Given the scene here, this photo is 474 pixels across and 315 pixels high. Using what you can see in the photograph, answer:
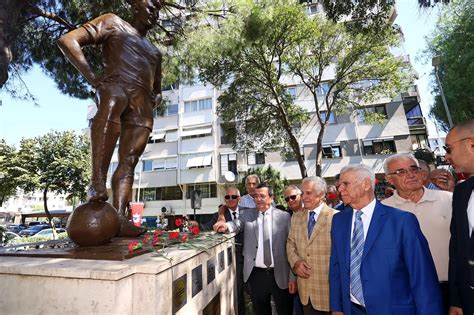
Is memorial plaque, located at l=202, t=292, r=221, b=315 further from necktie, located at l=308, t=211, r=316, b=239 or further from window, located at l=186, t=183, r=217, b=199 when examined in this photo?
window, located at l=186, t=183, r=217, b=199

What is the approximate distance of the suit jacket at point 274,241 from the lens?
3190 millimetres

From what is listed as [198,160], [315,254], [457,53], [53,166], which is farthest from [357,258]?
[198,160]

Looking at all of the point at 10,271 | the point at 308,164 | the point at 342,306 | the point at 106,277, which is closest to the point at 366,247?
the point at 342,306

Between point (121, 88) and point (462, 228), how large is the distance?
297 centimetres

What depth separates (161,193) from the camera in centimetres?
2611

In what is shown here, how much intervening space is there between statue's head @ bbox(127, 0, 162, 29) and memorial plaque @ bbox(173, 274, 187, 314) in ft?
8.99

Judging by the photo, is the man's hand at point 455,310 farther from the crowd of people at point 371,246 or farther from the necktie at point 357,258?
the necktie at point 357,258

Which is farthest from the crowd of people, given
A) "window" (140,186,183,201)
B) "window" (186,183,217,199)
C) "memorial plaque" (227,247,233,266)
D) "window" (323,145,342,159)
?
"window" (140,186,183,201)

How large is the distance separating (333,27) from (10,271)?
44.5 feet

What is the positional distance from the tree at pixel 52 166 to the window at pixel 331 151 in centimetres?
1735

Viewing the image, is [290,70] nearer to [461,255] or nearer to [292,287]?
[292,287]

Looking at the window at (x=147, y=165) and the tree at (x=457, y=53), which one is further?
the window at (x=147, y=165)

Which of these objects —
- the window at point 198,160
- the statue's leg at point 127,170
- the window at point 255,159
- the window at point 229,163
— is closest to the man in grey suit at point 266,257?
the statue's leg at point 127,170

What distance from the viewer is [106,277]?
54.7 inches
